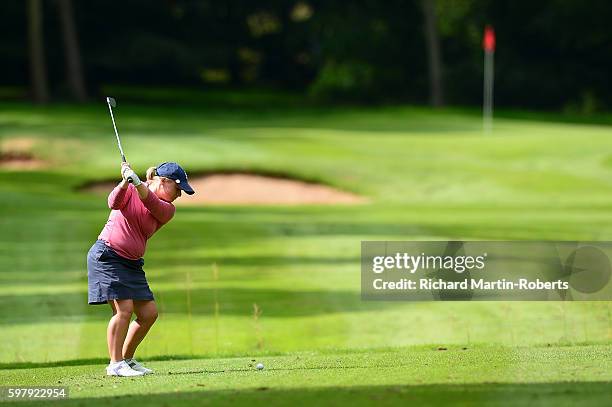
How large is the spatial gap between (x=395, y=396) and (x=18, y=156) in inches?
1171

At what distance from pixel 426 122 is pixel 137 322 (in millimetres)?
38791

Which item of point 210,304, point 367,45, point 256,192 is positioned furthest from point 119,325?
point 367,45

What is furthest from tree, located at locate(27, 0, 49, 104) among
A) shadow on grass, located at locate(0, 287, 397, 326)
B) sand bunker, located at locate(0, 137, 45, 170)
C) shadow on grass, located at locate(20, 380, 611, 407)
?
shadow on grass, located at locate(20, 380, 611, 407)

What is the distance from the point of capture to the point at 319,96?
6631 cm

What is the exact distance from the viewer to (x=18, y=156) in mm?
36781

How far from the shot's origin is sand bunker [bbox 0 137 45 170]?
119 ft

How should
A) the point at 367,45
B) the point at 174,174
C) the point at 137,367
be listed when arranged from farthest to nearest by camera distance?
the point at 367,45 < the point at 137,367 < the point at 174,174

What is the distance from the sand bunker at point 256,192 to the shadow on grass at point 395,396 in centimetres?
2230

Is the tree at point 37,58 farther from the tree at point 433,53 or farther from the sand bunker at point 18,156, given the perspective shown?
the sand bunker at point 18,156

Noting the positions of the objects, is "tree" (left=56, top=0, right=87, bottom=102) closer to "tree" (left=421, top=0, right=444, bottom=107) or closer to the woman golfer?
"tree" (left=421, top=0, right=444, bottom=107)

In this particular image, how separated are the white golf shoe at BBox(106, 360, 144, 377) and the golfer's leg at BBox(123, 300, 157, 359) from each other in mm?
220

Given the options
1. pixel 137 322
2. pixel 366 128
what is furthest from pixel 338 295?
pixel 366 128

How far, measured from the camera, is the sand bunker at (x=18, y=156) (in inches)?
1430

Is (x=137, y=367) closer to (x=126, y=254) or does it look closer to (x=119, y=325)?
(x=119, y=325)
